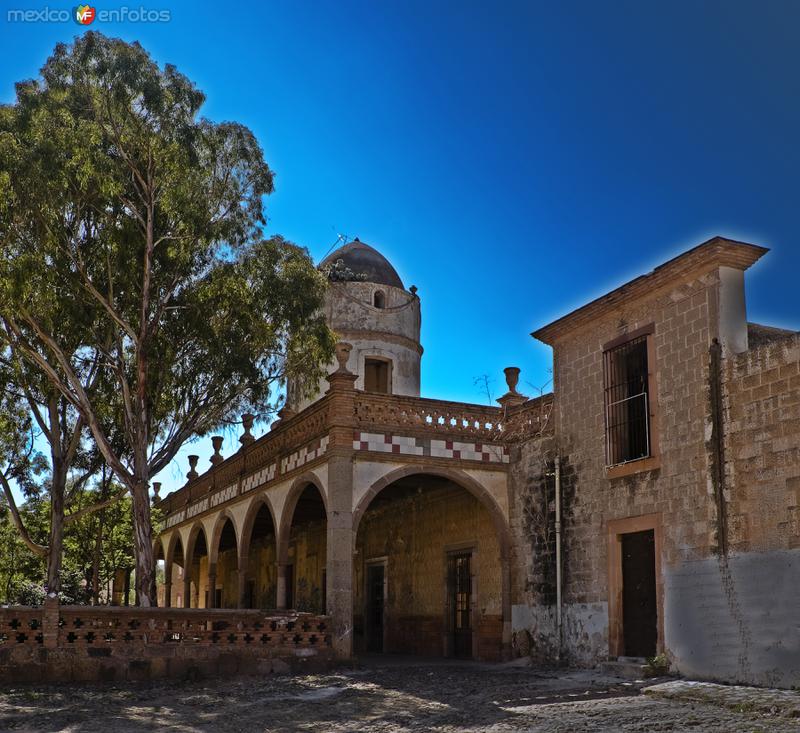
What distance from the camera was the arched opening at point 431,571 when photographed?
1658 cm

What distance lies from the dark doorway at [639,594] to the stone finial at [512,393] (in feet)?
13.2

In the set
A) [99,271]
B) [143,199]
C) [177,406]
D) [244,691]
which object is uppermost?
[143,199]

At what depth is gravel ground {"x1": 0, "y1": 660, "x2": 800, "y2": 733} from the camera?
28.9ft

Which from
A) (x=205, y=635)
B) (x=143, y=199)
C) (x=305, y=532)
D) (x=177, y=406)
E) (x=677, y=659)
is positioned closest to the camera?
(x=677, y=659)

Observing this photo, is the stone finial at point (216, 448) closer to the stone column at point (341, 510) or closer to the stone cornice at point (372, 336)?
the stone cornice at point (372, 336)

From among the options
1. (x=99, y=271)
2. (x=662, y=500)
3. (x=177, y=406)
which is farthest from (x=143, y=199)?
(x=662, y=500)

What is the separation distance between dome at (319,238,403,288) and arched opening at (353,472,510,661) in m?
5.33

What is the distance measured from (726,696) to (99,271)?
12254mm

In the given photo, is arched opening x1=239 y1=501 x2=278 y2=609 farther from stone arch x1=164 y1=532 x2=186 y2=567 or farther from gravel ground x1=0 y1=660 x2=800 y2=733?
gravel ground x1=0 y1=660 x2=800 y2=733

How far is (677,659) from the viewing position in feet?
39.1

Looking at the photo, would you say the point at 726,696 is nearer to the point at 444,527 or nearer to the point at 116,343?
the point at 444,527

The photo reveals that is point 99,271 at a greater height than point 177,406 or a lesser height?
greater

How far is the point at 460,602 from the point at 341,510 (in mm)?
3887

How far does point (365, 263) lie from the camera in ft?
75.8
